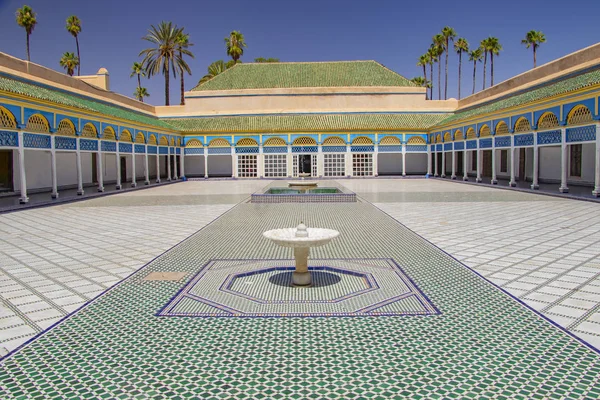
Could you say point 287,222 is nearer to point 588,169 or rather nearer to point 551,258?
point 551,258

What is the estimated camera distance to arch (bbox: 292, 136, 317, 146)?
3320 centimetres

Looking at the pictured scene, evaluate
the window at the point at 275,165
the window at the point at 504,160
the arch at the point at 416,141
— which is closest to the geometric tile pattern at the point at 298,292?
the window at the point at 504,160

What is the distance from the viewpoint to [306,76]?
1610 inches

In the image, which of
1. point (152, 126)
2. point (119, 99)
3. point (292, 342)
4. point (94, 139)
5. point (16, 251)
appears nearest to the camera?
point (292, 342)

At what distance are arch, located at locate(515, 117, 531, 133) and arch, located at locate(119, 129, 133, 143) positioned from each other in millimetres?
19302

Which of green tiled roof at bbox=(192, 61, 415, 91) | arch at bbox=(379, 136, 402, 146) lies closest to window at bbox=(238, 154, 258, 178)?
green tiled roof at bbox=(192, 61, 415, 91)

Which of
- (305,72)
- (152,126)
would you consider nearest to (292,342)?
(152,126)

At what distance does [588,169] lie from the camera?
2045 centimetres

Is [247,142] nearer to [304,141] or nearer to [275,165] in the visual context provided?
[275,165]

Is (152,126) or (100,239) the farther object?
(152,126)

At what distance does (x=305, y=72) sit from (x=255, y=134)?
11.6 meters

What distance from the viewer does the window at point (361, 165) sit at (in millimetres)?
33188

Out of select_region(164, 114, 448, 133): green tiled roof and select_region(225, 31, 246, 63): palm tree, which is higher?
select_region(225, 31, 246, 63): palm tree

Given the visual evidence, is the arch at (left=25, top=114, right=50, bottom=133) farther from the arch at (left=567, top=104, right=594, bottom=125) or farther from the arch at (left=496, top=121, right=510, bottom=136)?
the arch at (left=496, top=121, right=510, bottom=136)
